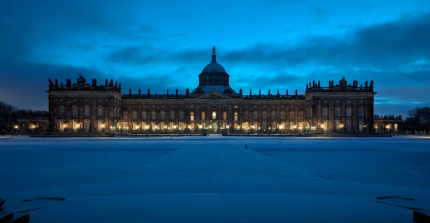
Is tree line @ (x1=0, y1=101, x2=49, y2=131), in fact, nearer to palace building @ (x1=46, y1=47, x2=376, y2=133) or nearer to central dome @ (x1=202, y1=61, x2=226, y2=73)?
palace building @ (x1=46, y1=47, x2=376, y2=133)

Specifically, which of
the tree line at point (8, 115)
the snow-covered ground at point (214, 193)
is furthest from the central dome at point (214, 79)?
the snow-covered ground at point (214, 193)

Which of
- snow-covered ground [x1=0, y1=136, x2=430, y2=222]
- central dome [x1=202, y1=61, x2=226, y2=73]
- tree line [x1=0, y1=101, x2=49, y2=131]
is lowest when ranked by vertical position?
snow-covered ground [x1=0, y1=136, x2=430, y2=222]

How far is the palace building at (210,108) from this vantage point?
8731cm

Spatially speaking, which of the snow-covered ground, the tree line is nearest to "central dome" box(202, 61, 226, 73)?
the tree line

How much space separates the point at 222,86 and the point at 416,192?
103 metres

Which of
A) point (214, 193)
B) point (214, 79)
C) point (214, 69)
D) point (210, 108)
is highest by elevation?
point (214, 69)

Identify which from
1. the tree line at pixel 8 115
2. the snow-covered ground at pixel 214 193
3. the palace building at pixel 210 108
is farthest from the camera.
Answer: the tree line at pixel 8 115

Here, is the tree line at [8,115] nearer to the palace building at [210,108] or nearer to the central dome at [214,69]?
the palace building at [210,108]

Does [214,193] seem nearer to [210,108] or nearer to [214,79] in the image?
[210,108]

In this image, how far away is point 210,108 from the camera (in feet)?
326

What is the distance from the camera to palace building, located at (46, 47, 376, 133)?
87312mm

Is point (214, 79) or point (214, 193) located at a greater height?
point (214, 79)

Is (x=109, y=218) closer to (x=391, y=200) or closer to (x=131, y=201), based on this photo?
(x=131, y=201)

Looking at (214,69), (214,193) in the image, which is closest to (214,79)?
(214,69)
